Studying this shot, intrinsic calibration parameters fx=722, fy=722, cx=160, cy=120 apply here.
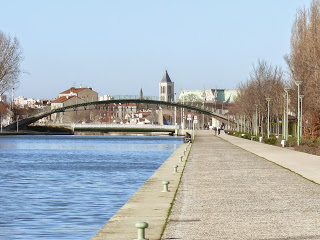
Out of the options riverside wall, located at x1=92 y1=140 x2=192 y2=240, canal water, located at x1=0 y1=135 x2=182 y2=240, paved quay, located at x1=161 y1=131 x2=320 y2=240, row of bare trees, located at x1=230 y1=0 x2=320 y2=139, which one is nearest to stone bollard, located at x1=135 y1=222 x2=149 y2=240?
riverside wall, located at x1=92 y1=140 x2=192 y2=240

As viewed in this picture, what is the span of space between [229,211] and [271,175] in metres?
12.8

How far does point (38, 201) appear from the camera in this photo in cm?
2350

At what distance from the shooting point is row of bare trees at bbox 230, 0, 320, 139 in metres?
63.3

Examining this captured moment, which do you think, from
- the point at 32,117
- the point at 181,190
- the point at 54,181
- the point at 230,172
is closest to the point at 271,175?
the point at 230,172

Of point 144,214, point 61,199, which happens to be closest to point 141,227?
point 144,214

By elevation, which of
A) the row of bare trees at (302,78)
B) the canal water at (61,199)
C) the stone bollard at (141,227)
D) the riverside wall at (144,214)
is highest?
the row of bare trees at (302,78)

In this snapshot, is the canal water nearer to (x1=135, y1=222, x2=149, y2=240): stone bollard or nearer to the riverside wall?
the riverside wall

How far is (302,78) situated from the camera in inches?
2963

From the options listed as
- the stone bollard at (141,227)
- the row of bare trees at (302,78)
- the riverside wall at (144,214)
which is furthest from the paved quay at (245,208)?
the row of bare trees at (302,78)

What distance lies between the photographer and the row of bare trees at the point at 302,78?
208 feet

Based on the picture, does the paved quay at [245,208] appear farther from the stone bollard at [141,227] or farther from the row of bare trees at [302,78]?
the row of bare trees at [302,78]

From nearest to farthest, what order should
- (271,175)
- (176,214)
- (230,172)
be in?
(176,214) → (271,175) → (230,172)

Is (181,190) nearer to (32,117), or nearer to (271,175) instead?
(271,175)

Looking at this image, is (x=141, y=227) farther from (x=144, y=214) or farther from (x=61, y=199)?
(x=61, y=199)
